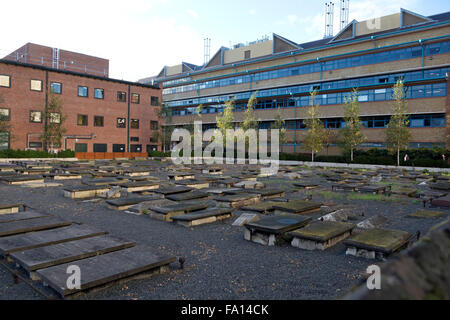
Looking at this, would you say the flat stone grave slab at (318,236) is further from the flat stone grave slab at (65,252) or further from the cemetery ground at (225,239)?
the flat stone grave slab at (65,252)

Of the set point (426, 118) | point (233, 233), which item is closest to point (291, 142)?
point (426, 118)

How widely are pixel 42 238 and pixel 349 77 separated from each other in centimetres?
4846

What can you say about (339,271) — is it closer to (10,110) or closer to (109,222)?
(109,222)

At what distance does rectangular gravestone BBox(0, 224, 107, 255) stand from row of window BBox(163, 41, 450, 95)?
1892 inches

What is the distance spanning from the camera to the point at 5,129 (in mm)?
38281

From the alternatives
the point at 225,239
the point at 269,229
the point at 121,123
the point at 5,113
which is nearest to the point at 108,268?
the point at 225,239

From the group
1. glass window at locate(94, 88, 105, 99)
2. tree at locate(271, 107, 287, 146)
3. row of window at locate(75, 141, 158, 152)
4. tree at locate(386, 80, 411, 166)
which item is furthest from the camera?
glass window at locate(94, 88, 105, 99)

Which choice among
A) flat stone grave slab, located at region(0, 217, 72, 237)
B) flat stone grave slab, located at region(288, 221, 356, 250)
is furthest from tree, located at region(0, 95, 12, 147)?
flat stone grave slab, located at region(288, 221, 356, 250)

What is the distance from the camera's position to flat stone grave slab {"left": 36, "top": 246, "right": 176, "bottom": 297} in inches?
181

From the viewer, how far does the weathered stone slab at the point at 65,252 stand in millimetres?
5270

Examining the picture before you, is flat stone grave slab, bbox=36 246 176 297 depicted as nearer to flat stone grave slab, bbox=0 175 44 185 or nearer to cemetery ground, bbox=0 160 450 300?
cemetery ground, bbox=0 160 450 300

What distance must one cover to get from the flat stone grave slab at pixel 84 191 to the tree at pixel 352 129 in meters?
33.6

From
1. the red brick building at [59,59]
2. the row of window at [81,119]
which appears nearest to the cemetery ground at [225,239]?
the row of window at [81,119]

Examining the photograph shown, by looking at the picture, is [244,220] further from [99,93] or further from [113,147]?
[99,93]
